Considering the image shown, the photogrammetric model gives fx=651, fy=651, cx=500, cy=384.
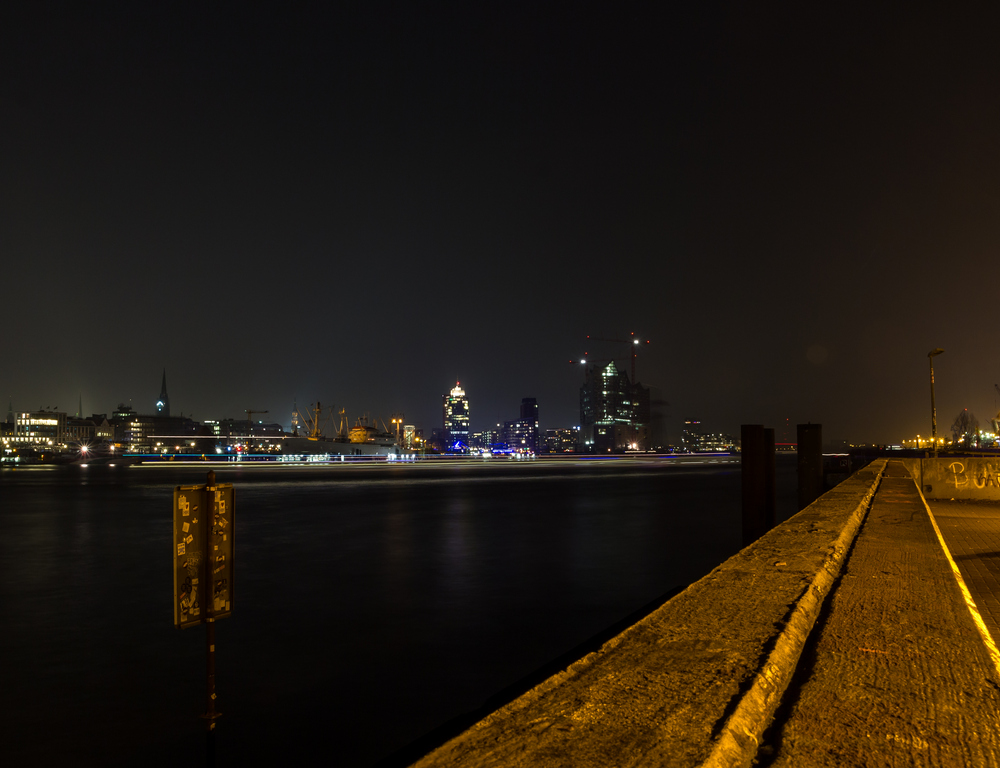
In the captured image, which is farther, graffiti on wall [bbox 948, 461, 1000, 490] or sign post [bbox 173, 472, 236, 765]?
graffiti on wall [bbox 948, 461, 1000, 490]

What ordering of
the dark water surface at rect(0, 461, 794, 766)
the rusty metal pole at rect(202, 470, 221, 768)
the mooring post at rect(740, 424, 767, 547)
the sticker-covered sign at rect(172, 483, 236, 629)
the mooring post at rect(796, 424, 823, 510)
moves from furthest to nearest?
the mooring post at rect(796, 424, 823, 510) → the mooring post at rect(740, 424, 767, 547) → the dark water surface at rect(0, 461, 794, 766) → the rusty metal pole at rect(202, 470, 221, 768) → the sticker-covered sign at rect(172, 483, 236, 629)

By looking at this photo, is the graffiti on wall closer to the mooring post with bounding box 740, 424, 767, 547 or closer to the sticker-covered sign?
the mooring post with bounding box 740, 424, 767, 547

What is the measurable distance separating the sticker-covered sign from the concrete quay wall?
21.3 m

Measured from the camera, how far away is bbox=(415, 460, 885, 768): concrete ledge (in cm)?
240

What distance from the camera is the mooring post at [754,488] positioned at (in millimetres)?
15297

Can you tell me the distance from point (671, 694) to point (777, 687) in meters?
0.57

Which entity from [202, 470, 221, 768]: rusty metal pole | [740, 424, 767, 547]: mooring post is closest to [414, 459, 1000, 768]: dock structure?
[202, 470, 221, 768]: rusty metal pole

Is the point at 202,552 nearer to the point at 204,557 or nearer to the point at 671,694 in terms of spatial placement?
the point at 204,557

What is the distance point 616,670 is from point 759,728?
0.75 meters

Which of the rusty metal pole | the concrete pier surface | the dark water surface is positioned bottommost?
the dark water surface

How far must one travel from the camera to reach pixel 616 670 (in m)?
3.25

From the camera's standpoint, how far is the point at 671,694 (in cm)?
290

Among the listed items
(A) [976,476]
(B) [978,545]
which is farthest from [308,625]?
(A) [976,476]

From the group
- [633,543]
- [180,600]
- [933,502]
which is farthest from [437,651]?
[933,502]
